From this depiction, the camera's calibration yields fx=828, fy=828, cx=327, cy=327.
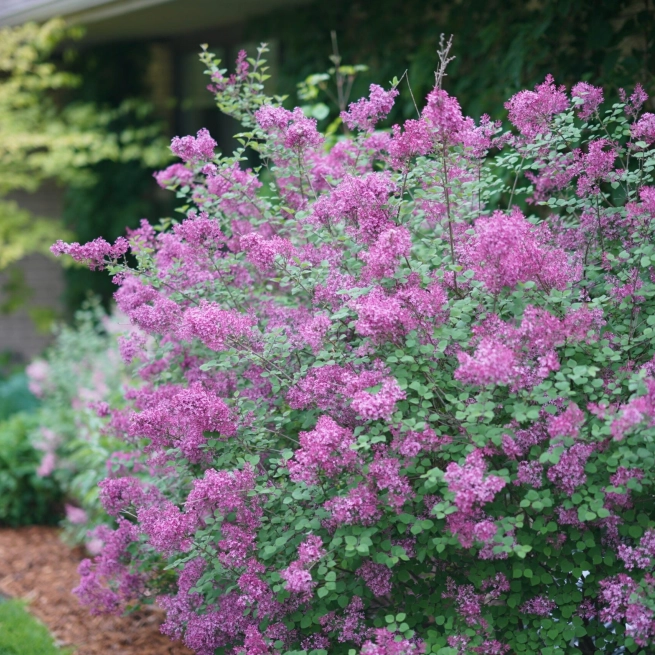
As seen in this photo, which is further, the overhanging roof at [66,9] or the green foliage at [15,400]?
the green foliage at [15,400]

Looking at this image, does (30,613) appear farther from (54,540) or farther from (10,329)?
(10,329)

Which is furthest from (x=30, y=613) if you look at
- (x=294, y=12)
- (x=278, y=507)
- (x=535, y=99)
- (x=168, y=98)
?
(x=168, y=98)

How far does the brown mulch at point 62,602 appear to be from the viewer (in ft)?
12.1

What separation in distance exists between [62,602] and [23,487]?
5.31 ft

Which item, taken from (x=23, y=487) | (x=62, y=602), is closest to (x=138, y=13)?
(x=23, y=487)

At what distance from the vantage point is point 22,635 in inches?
143

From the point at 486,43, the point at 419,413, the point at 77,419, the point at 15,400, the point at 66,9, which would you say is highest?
the point at 66,9

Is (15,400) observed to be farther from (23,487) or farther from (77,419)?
(77,419)

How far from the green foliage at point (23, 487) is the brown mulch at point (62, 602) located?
0.40 feet

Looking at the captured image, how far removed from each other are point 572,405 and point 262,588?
40.2 inches

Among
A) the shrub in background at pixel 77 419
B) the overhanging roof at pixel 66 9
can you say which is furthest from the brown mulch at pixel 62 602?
the overhanging roof at pixel 66 9

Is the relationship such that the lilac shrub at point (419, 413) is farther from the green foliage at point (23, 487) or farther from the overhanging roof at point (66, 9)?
the overhanging roof at point (66, 9)

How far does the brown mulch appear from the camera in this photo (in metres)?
3.69

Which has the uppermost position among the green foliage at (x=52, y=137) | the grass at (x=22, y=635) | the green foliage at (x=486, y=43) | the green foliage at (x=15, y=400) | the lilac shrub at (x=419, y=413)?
the green foliage at (x=52, y=137)
